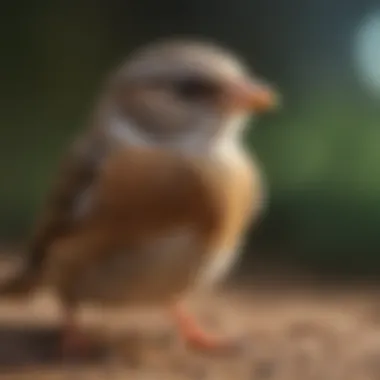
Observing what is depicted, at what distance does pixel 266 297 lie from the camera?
1.14m

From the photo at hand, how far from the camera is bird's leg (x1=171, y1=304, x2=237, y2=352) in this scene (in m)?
1.07

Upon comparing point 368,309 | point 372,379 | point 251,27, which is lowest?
point 372,379

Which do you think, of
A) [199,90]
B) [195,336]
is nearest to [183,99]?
[199,90]

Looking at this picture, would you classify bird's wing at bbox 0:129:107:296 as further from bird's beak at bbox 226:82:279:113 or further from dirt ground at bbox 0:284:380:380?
bird's beak at bbox 226:82:279:113

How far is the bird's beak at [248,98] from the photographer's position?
103cm

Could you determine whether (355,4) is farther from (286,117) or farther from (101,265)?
(101,265)

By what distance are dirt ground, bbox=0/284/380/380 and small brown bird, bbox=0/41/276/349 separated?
0.13 ft

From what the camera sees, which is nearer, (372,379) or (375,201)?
(372,379)

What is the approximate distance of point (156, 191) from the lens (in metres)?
1.02

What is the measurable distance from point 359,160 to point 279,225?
0.40 ft

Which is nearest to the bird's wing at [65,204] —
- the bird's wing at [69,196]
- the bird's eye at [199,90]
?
the bird's wing at [69,196]

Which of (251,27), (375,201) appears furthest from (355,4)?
(375,201)

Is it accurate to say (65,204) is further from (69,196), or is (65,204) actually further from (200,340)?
(200,340)

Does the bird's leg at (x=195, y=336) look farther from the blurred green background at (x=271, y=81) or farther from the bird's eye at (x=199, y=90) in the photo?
the bird's eye at (x=199, y=90)
